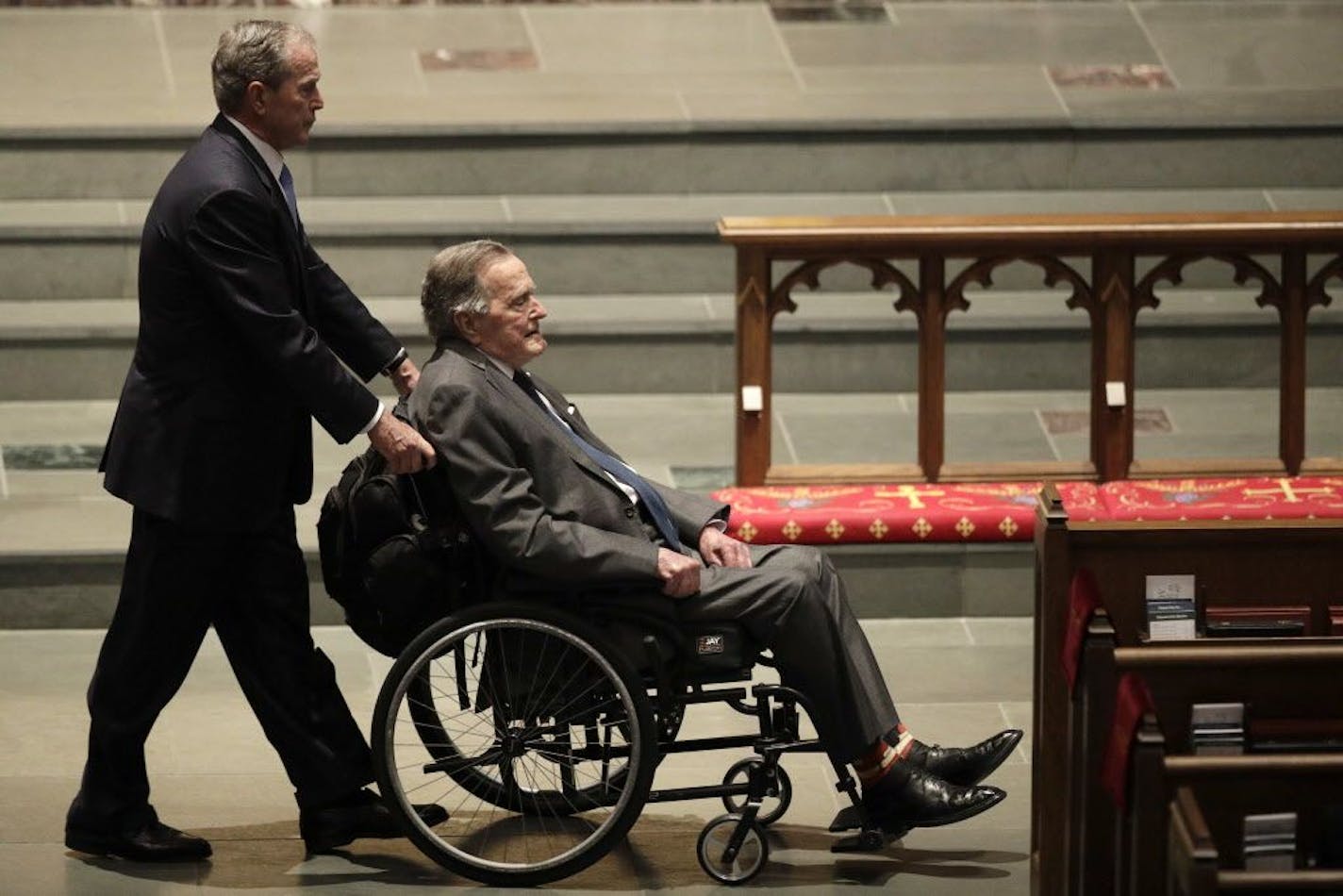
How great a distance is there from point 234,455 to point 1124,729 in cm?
181

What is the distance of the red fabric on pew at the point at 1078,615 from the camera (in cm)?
359

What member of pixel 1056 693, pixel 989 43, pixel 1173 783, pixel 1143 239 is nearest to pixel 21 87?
pixel 989 43

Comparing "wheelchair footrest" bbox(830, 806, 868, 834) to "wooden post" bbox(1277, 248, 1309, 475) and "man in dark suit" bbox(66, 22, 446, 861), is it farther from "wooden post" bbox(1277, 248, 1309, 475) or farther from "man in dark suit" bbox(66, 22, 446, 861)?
"wooden post" bbox(1277, 248, 1309, 475)

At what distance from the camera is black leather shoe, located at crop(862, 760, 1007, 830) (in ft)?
14.1

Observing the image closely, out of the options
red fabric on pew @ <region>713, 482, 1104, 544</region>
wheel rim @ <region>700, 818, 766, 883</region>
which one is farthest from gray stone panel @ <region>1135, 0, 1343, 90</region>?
wheel rim @ <region>700, 818, 766, 883</region>

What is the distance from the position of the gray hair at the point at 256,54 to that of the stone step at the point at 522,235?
3165 mm

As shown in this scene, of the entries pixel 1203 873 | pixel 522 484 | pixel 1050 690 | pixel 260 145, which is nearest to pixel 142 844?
pixel 522 484

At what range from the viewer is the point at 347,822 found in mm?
4508

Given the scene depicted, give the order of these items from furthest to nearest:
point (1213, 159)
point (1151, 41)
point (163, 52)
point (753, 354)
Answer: point (1151, 41) → point (163, 52) → point (1213, 159) → point (753, 354)

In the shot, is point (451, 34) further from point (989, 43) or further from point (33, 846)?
point (33, 846)

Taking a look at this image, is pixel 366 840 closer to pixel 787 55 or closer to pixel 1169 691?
pixel 1169 691

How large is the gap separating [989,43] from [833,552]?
3511 millimetres

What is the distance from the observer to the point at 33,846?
4.56 meters

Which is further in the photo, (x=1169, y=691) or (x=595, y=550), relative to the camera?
(x=595, y=550)
